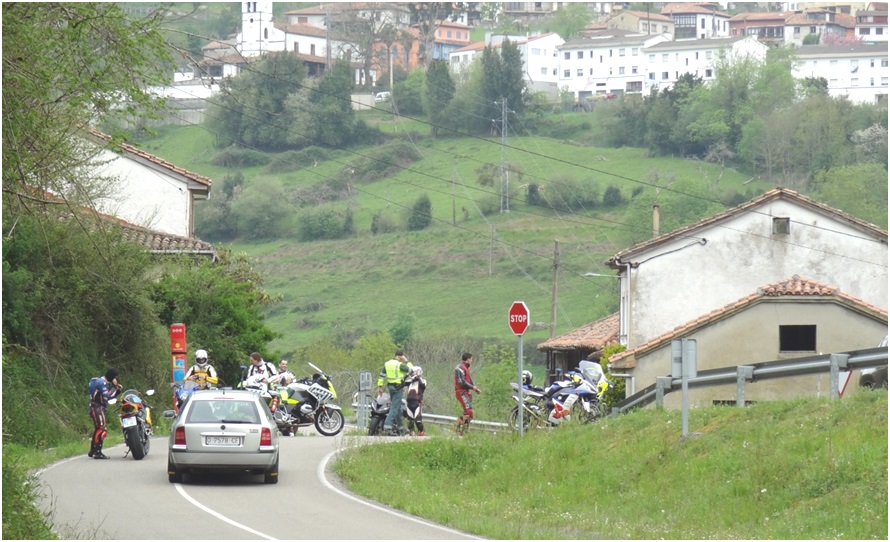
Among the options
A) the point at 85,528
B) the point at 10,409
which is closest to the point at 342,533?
the point at 85,528

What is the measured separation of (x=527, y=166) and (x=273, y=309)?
141ft

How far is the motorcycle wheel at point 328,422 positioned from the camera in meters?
31.3

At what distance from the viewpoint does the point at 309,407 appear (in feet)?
104

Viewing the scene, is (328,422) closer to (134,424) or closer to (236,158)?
(134,424)

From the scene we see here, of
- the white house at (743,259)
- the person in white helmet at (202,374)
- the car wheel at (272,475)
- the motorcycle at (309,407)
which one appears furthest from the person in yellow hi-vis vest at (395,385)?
the white house at (743,259)

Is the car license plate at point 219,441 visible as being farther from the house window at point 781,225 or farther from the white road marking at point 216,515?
the house window at point 781,225

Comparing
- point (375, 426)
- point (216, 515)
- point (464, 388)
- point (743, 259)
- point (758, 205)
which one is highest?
point (758, 205)

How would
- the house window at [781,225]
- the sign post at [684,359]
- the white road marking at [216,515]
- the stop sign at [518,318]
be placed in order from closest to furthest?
the white road marking at [216,515], the sign post at [684,359], the stop sign at [518,318], the house window at [781,225]

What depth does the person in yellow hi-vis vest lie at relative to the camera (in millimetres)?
29312

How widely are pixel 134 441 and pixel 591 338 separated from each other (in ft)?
100

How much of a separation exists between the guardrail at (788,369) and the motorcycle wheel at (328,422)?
7.49 metres

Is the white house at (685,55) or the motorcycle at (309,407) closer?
the motorcycle at (309,407)

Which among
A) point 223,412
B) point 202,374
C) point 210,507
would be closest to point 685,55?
point 202,374

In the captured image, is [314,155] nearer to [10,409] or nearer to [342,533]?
[10,409]
